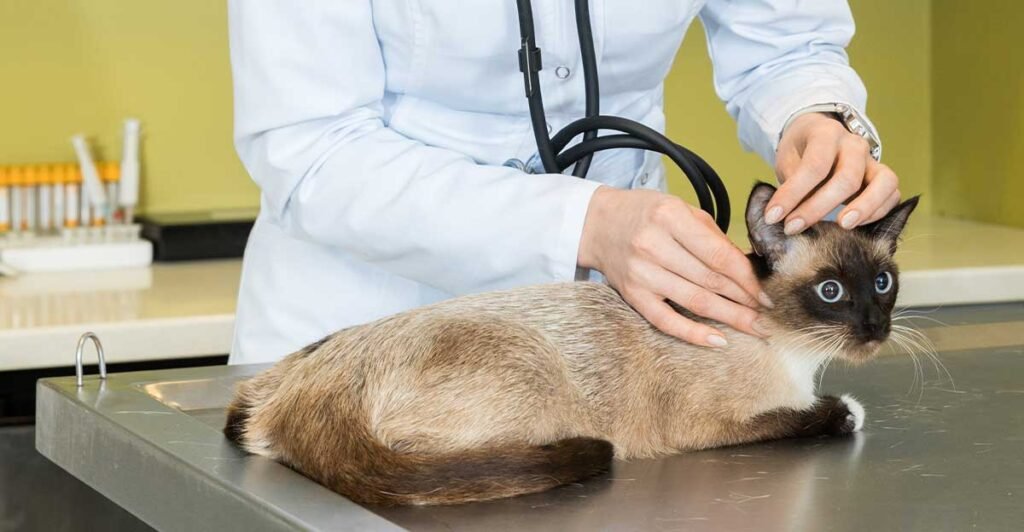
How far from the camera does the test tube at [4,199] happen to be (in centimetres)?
245

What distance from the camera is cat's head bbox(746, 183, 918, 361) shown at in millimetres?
985

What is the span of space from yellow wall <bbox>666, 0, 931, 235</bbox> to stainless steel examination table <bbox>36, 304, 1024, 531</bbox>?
1.67 metres

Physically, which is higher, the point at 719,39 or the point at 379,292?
the point at 719,39

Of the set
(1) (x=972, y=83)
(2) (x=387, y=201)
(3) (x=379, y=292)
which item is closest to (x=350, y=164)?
(2) (x=387, y=201)

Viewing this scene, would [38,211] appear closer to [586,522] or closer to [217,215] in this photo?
[217,215]

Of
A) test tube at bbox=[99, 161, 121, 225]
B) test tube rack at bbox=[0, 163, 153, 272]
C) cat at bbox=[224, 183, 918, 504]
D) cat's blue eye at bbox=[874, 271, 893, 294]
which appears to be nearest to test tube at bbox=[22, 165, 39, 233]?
test tube rack at bbox=[0, 163, 153, 272]

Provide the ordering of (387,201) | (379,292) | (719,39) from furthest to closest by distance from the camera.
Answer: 1. (719,39)
2. (379,292)
3. (387,201)

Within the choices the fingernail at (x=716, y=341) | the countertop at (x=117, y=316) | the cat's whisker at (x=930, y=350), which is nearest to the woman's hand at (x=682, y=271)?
the fingernail at (x=716, y=341)

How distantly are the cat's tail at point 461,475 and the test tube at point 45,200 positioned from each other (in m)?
1.82

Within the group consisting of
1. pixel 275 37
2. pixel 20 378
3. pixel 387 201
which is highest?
pixel 275 37

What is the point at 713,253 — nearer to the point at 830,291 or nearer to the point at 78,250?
the point at 830,291

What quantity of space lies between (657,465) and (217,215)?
1.75m

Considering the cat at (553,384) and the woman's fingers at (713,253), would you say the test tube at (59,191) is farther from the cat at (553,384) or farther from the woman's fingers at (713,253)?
the woman's fingers at (713,253)

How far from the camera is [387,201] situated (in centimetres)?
111
